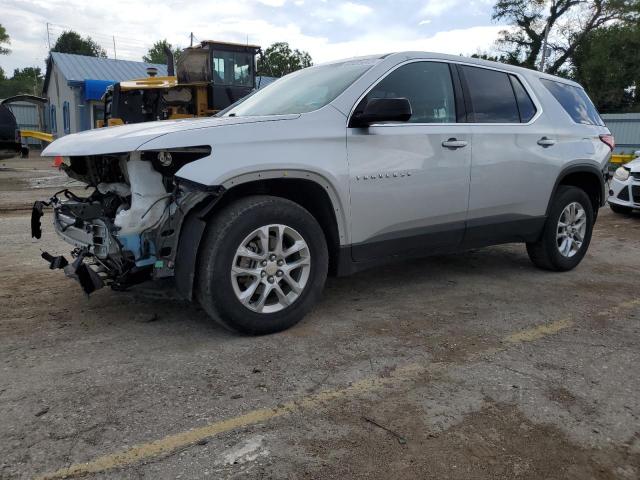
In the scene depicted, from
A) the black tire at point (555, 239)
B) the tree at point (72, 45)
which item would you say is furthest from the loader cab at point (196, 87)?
the tree at point (72, 45)

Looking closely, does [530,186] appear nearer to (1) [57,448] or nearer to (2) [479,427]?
(2) [479,427]

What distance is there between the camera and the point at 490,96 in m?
4.73

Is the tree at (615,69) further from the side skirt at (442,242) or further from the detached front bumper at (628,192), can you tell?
the side skirt at (442,242)

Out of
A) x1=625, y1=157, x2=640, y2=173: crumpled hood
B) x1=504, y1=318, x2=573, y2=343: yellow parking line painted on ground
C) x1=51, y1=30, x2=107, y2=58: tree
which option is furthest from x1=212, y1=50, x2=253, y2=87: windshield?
x1=51, y1=30, x2=107, y2=58: tree

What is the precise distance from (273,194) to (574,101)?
11.8 feet

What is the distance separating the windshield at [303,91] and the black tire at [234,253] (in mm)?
831

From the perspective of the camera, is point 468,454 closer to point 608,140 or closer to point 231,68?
point 608,140

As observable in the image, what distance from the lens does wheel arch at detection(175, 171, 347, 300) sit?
10.9 ft

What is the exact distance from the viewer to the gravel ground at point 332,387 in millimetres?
2348

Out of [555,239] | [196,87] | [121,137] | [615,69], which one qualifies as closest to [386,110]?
[121,137]

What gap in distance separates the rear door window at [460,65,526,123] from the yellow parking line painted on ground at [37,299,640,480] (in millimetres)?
2102

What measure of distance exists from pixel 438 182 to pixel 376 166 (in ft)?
2.05

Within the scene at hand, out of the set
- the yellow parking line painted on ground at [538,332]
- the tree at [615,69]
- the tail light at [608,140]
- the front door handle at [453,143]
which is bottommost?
the yellow parking line painted on ground at [538,332]

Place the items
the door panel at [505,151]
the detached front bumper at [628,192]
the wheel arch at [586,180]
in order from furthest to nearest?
the detached front bumper at [628,192] → the wheel arch at [586,180] → the door panel at [505,151]
